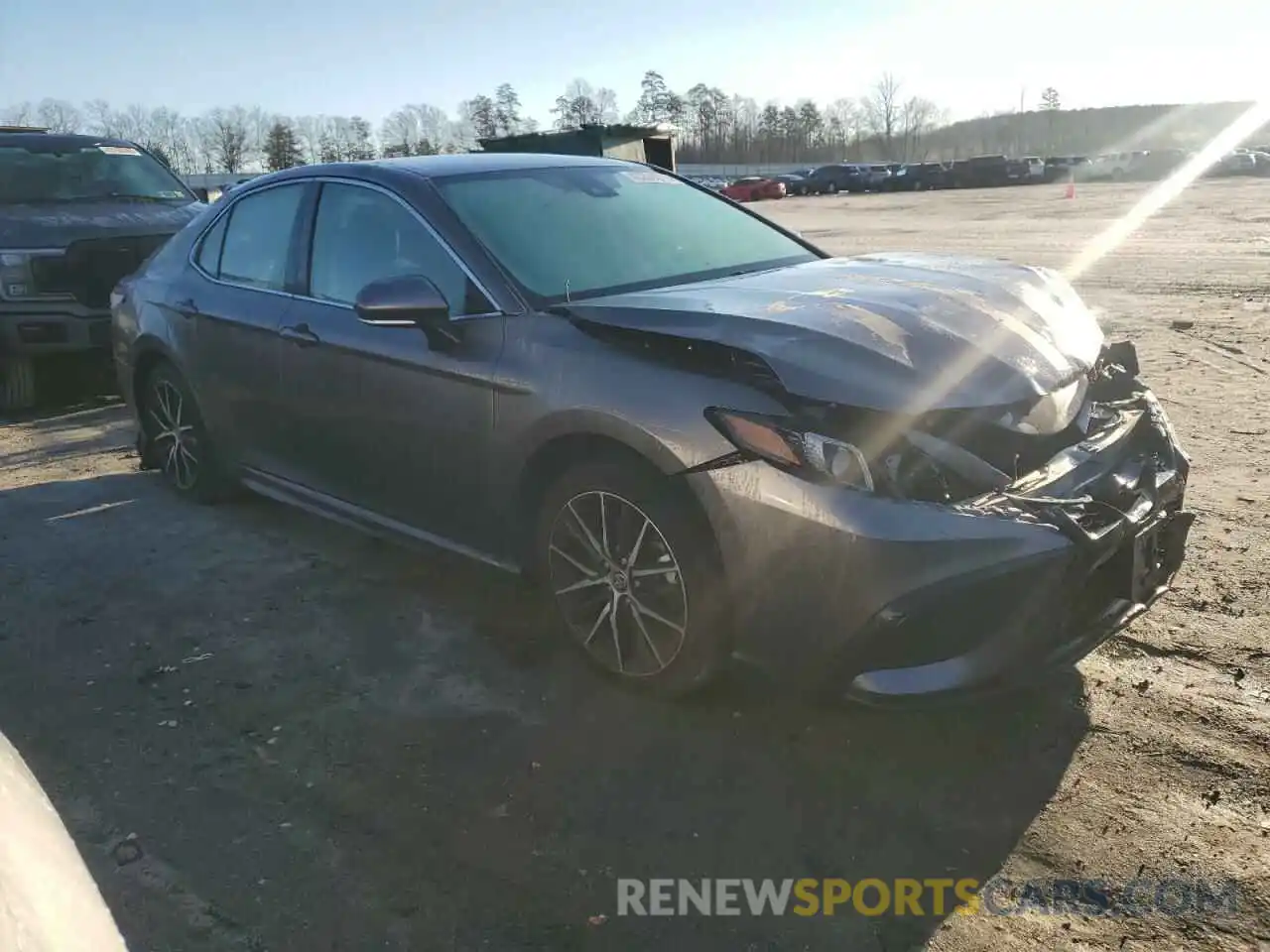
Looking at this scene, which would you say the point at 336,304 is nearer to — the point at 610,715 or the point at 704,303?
the point at 704,303

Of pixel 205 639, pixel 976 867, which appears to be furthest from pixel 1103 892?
pixel 205 639

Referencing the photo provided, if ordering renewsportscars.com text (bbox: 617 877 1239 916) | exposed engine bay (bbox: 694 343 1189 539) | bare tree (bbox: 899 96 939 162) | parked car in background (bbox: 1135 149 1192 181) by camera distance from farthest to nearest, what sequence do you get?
bare tree (bbox: 899 96 939 162)
parked car in background (bbox: 1135 149 1192 181)
exposed engine bay (bbox: 694 343 1189 539)
renewsportscars.com text (bbox: 617 877 1239 916)

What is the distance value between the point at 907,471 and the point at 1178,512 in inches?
41.1

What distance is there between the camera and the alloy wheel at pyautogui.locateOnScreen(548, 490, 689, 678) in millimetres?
3062

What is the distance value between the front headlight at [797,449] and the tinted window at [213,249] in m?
3.15

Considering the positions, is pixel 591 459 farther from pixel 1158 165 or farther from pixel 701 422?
pixel 1158 165

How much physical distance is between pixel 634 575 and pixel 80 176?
7753mm

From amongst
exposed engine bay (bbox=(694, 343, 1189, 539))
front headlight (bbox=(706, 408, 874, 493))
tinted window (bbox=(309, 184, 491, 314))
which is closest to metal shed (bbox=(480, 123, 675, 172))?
tinted window (bbox=(309, 184, 491, 314))

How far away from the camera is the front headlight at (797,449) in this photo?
2686 millimetres

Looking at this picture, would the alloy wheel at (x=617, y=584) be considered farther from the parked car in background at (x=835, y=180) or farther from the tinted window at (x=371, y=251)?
the parked car in background at (x=835, y=180)

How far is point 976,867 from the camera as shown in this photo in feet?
8.14

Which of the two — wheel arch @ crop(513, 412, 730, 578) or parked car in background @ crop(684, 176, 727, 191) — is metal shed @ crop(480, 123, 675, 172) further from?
wheel arch @ crop(513, 412, 730, 578)

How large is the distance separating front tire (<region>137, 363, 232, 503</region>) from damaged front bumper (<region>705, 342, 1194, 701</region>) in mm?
3279

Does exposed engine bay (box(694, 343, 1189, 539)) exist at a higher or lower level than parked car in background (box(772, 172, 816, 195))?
lower
